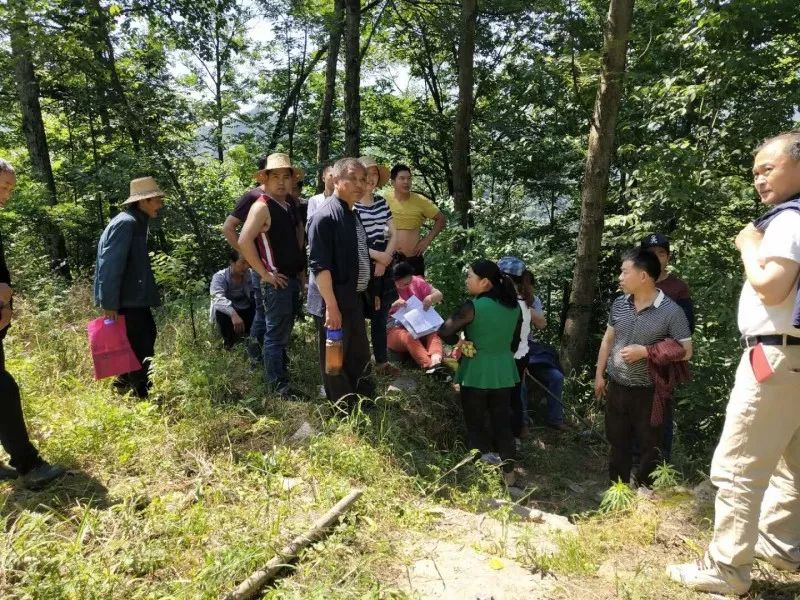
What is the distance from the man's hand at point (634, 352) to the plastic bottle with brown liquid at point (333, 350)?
2.02 metres

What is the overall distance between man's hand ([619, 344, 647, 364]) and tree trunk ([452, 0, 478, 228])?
6.17 metres

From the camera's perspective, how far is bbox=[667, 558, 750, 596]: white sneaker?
2.45 meters

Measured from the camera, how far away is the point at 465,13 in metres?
9.48

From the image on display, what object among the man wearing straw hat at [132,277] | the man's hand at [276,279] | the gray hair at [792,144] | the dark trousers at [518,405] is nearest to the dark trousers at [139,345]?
the man wearing straw hat at [132,277]

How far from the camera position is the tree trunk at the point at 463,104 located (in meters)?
9.48

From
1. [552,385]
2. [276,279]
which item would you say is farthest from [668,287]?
[276,279]

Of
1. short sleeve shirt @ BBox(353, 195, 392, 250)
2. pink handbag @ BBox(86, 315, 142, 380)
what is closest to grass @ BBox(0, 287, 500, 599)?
pink handbag @ BBox(86, 315, 142, 380)

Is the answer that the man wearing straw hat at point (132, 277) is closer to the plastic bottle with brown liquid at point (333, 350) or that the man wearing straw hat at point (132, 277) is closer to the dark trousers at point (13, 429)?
the dark trousers at point (13, 429)

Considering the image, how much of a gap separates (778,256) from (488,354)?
248cm

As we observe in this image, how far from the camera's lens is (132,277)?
4.32 metres

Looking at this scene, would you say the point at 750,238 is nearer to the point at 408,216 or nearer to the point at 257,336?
the point at 408,216

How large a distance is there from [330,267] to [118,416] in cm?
185

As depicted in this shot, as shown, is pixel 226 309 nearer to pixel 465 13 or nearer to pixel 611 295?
pixel 465 13

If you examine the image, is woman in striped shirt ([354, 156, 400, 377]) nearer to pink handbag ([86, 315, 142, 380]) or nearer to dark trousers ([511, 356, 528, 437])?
dark trousers ([511, 356, 528, 437])
